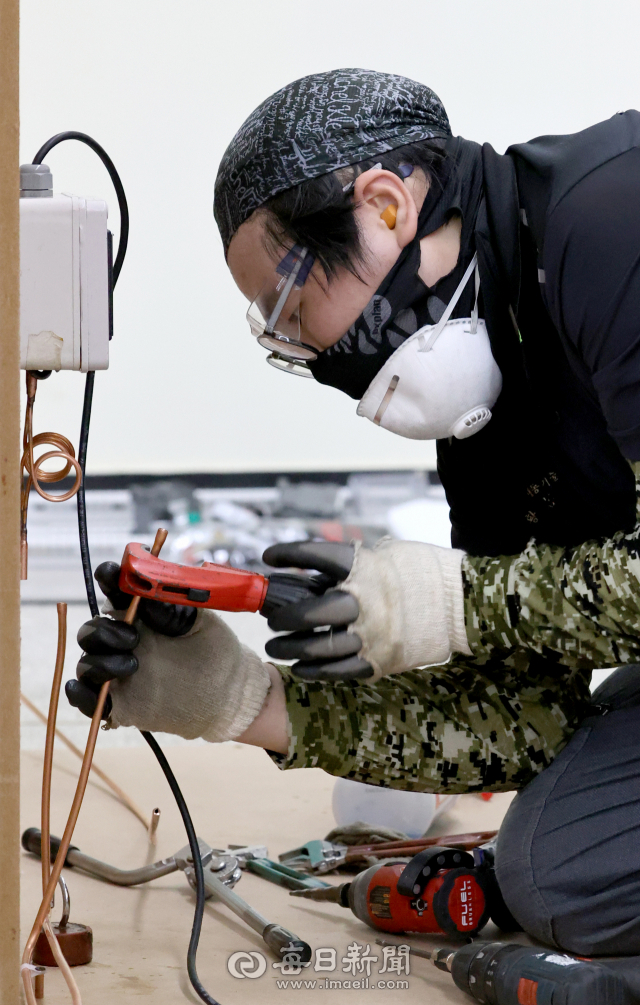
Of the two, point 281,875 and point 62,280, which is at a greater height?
point 62,280

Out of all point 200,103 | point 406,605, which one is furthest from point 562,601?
point 200,103

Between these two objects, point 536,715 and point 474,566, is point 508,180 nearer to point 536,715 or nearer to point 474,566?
point 474,566

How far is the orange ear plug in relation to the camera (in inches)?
39.6

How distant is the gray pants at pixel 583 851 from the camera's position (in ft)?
3.23

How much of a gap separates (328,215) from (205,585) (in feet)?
1.29

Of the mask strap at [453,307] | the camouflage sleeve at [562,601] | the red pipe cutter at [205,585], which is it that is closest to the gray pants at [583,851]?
the camouflage sleeve at [562,601]

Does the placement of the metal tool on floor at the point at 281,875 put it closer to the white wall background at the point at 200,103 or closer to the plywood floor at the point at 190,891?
the plywood floor at the point at 190,891

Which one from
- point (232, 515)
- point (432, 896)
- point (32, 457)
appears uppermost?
point (32, 457)

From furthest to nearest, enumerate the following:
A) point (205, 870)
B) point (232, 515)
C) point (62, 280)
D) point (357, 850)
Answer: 1. point (232, 515)
2. point (357, 850)
3. point (205, 870)
4. point (62, 280)

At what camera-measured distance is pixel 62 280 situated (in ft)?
2.70

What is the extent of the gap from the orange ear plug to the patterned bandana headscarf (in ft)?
0.18

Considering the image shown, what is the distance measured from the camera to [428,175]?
103 cm

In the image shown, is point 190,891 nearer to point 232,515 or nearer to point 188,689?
point 188,689
